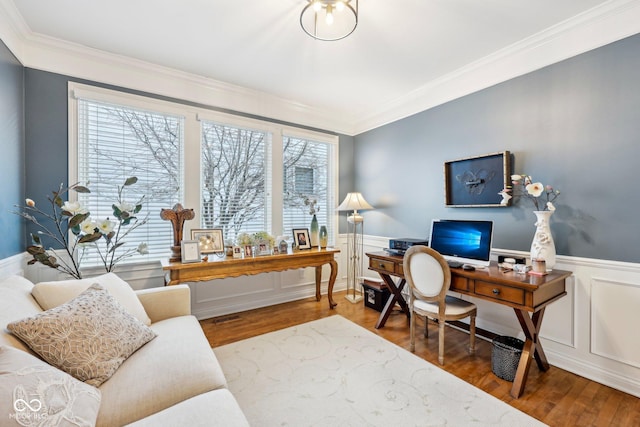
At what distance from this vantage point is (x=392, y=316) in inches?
126

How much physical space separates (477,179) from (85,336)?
10.3 ft

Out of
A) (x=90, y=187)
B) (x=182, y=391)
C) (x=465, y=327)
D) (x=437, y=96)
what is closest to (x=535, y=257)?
(x=465, y=327)

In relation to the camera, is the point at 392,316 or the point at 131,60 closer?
the point at 131,60

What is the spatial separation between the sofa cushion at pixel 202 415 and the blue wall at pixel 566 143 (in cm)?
256

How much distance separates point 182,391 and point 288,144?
3121 millimetres

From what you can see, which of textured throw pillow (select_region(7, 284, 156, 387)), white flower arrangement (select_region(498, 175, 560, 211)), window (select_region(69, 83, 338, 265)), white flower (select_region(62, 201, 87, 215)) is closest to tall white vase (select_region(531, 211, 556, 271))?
white flower arrangement (select_region(498, 175, 560, 211))

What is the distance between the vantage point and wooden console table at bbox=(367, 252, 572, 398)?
6.02 feet

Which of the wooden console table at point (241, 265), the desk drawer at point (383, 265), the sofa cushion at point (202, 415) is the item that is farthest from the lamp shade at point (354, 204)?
the sofa cushion at point (202, 415)

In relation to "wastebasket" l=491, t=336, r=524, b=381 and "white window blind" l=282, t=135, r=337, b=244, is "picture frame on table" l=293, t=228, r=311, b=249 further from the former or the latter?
"wastebasket" l=491, t=336, r=524, b=381

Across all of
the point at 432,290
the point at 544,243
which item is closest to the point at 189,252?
the point at 432,290

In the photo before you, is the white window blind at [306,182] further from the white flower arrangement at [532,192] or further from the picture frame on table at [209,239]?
the white flower arrangement at [532,192]

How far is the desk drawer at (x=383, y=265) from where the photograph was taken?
2823mm

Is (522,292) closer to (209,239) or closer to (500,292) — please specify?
(500,292)

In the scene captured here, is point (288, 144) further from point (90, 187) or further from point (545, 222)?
point (545, 222)
